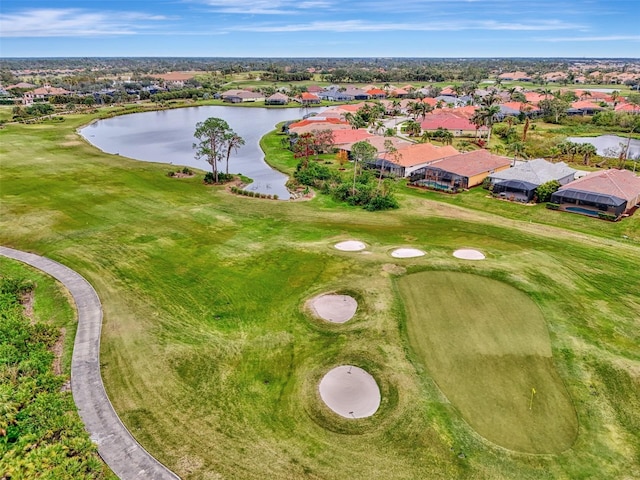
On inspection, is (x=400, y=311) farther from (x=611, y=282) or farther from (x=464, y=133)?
(x=464, y=133)

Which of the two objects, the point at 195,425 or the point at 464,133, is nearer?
the point at 195,425

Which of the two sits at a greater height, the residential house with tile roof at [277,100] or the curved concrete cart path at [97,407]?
the residential house with tile roof at [277,100]

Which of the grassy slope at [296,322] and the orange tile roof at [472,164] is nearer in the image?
the grassy slope at [296,322]

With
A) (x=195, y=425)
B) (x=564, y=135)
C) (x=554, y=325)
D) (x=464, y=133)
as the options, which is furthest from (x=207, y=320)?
(x=564, y=135)

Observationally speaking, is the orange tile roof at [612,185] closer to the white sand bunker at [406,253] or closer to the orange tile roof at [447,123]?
the white sand bunker at [406,253]

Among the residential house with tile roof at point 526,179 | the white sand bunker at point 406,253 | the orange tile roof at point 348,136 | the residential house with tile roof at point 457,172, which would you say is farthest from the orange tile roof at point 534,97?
the white sand bunker at point 406,253

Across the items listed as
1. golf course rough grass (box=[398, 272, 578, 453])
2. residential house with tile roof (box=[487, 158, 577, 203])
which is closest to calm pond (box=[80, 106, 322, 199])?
residential house with tile roof (box=[487, 158, 577, 203])
